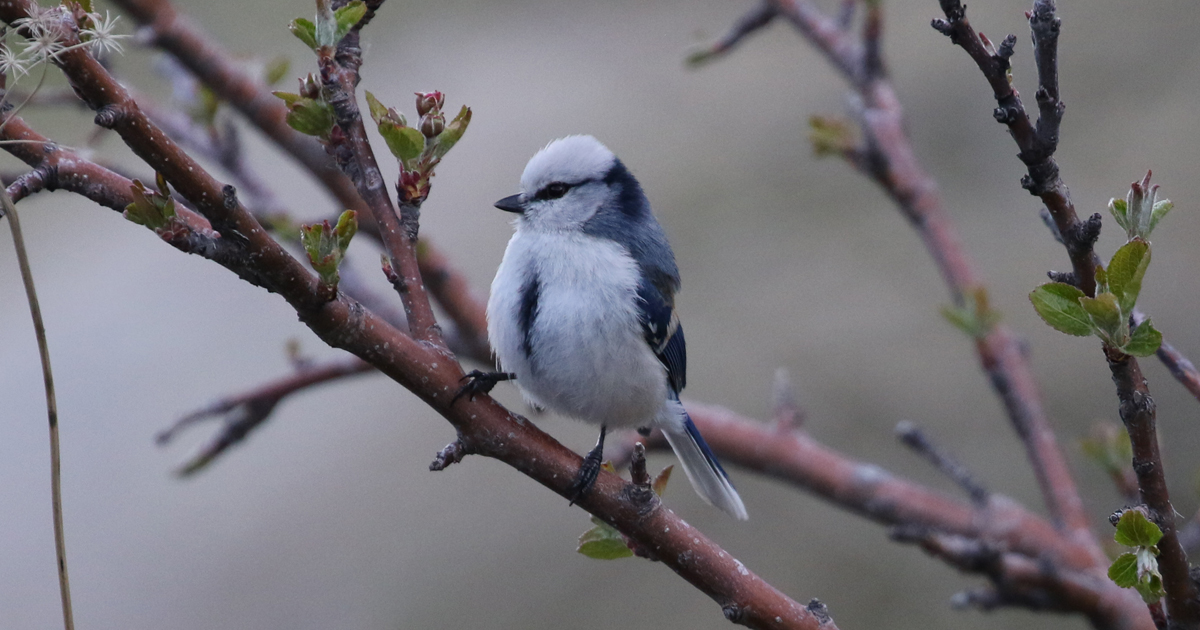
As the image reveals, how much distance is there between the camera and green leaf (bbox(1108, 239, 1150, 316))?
622 millimetres

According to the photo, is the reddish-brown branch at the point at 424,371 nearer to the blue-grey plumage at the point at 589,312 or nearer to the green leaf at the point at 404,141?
the green leaf at the point at 404,141

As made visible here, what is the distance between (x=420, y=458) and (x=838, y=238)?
162cm

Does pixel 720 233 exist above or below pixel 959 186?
below

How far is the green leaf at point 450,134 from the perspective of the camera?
0.82 metres

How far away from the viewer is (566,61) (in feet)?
14.9

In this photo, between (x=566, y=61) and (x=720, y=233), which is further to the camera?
(x=566, y=61)

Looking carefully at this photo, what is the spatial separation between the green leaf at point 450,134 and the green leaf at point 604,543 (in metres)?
0.35

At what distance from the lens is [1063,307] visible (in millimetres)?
647

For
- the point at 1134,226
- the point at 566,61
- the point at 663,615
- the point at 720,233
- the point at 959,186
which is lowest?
the point at 1134,226

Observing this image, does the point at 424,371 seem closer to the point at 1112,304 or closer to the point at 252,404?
the point at 1112,304

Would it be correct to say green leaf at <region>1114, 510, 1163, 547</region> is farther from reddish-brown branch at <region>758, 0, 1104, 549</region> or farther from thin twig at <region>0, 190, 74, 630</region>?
reddish-brown branch at <region>758, 0, 1104, 549</region>

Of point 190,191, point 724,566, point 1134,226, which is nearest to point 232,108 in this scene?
point 190,191

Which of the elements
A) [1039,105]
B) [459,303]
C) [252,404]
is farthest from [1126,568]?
[252,404]

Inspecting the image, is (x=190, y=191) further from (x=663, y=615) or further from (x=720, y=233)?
(x=720, y=233)
